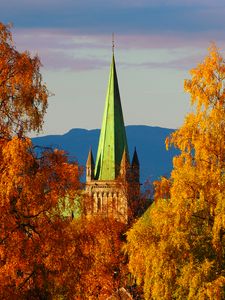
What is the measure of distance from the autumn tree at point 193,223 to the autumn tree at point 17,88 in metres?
6.14

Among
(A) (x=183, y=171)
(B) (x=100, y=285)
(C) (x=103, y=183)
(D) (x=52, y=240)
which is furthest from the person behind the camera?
(C) (x=103, y=183)

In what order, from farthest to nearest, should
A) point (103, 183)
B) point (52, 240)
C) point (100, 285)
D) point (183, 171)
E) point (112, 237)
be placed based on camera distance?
point (103, 183), point (112, 237), point (100, 285), point (183, 171), point (52, 240)

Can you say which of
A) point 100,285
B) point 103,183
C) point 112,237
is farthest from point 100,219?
point 103,183

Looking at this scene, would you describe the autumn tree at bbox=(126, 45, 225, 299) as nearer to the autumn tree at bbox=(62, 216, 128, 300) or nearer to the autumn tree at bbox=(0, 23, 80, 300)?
the autumn tree at bbox=(0, 23, 80, 300)

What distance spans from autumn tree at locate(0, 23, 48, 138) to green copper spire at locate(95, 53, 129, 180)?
348 ft

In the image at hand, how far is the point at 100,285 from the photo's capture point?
77.4m

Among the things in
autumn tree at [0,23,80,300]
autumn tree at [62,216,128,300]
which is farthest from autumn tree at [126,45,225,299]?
autumn tree at [62,216,128,300]

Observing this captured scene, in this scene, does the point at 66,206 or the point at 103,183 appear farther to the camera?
the point at 103,183

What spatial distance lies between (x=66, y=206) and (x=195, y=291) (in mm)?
5671

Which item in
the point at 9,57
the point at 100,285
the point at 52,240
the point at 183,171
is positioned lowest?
the point at 100,285

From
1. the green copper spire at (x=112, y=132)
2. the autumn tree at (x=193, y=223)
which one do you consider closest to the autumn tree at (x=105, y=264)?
the autumn tree at (x=193, y=223)

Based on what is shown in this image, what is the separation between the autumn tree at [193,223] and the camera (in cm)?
3823

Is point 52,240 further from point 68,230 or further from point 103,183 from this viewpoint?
point 103,183

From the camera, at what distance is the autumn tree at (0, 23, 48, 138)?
123 ft
